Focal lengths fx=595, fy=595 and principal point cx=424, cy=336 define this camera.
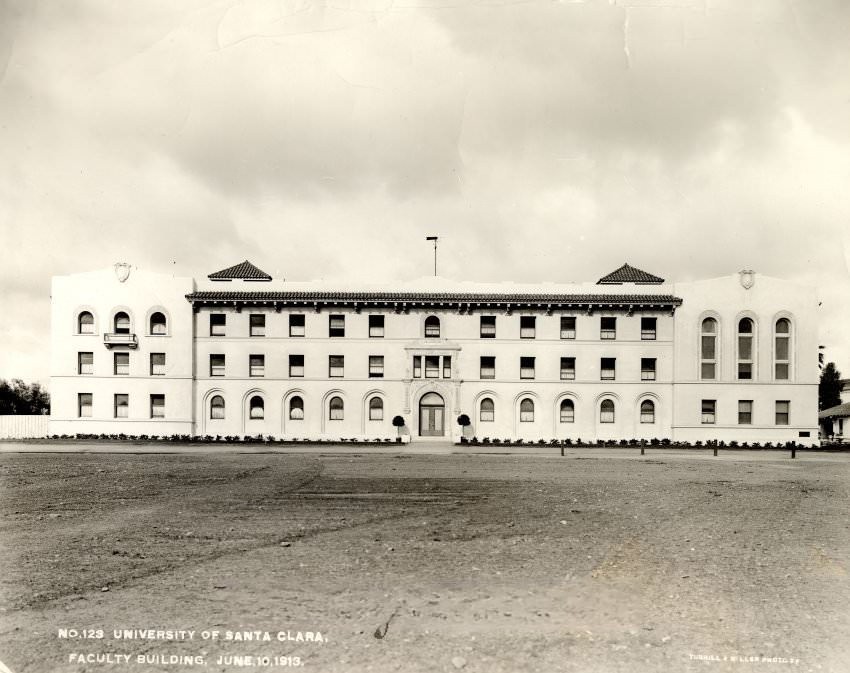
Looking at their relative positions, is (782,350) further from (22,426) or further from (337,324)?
(22,426)

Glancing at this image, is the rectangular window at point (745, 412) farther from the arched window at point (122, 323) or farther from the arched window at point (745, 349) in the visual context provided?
the arched window at point (122, 323)

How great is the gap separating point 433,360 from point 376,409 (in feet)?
15.3

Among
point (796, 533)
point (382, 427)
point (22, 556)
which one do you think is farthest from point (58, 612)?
point (382, 427)

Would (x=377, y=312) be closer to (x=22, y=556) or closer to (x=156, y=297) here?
(x=156, y=297)

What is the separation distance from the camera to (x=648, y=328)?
37312 millimetres

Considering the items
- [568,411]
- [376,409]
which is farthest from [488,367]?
[376,409]

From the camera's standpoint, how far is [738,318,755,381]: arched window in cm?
3662

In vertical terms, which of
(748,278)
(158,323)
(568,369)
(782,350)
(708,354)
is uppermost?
(748,278)

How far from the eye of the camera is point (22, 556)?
800 centimetres

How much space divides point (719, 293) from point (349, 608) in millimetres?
36521

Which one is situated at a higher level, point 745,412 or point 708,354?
point 708,354

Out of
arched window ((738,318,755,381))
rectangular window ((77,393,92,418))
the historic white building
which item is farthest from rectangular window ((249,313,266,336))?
arched window ((738,318,755,381))

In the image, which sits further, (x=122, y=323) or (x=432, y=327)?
(x=432, y=327)

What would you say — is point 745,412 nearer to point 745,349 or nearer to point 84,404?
point 745,349
